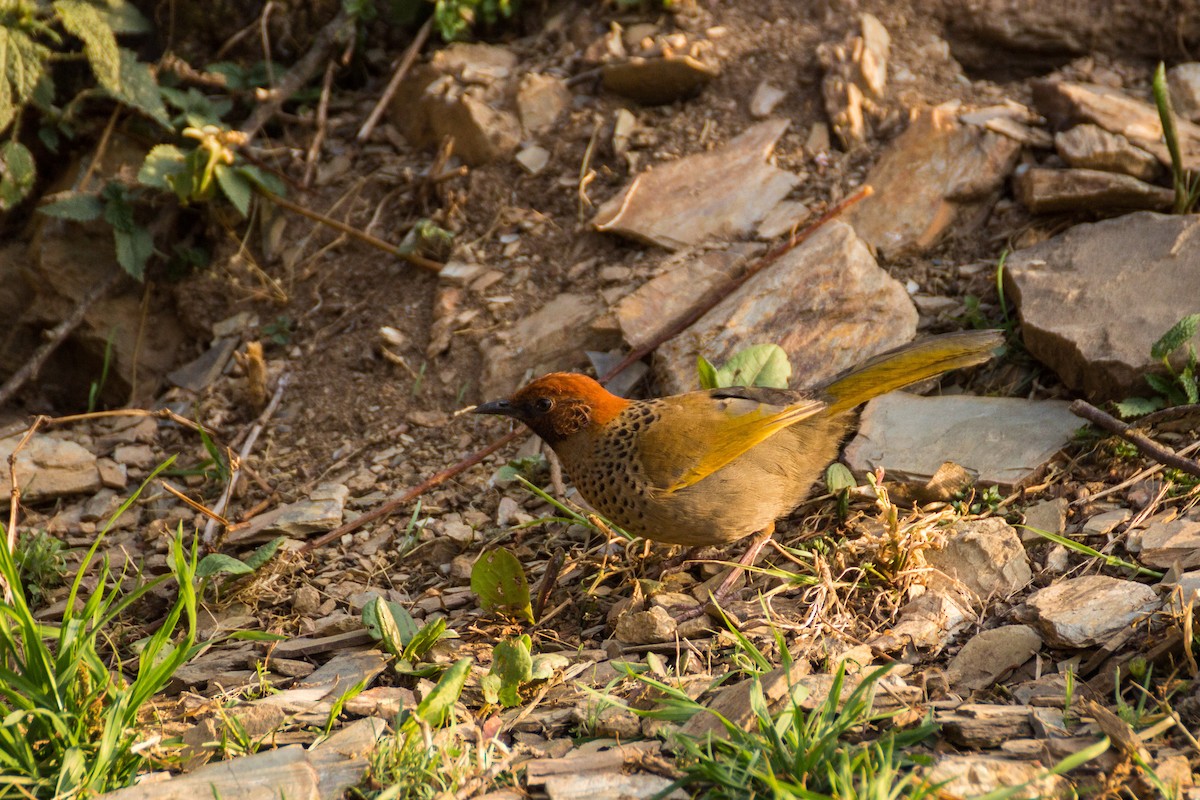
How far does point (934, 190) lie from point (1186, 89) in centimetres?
152

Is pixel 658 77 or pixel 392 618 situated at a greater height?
pixel 658 77

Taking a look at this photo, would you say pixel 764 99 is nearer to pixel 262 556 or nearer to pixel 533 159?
pixel 533 159

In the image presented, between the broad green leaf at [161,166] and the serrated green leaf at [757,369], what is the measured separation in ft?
10.6

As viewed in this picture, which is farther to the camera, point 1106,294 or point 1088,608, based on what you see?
point 1106,294

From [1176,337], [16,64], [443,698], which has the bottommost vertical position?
[443,698]

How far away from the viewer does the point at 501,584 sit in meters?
4.09

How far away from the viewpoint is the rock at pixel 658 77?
238 inches

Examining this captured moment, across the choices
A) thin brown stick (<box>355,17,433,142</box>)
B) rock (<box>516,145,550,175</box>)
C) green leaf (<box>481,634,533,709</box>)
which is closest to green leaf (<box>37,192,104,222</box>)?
thin brown stick (<box>355,17,433,142</box>)

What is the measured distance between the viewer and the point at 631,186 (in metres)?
5.87

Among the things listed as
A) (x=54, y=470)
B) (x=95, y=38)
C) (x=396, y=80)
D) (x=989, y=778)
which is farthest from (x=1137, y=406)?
(x=95, y=38)

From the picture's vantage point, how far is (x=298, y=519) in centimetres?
488

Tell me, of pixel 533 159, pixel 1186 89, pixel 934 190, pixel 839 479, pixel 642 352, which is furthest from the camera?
pixel 533 159

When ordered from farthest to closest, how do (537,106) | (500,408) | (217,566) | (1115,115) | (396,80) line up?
1. (396,80)
2. (537,106)
3. (1115,115)
4. (500,408)
5. (217,566)

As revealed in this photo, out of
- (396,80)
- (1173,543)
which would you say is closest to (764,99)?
(396,80)
